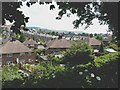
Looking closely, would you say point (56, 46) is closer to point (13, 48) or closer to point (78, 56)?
point (13, 48)

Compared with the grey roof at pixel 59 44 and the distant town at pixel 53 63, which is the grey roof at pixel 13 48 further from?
the grey roof at pixel 59 44

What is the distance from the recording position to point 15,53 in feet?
165

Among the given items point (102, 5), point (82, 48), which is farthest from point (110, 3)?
point (82, 48)

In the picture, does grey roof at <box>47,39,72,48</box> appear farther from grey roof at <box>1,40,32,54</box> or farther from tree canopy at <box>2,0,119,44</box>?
tree canopy at <box>2,0,119,44</box>

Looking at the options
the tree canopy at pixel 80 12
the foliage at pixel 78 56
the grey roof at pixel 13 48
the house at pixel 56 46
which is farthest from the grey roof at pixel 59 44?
the tree canopy at pixel 80 12

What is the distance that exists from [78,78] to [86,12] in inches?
109

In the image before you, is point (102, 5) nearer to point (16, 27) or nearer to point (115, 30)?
point (115, 30)

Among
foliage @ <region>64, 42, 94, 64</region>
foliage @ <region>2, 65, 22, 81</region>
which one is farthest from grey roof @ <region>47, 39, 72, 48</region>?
foliage @ <region>2, 65, 22, 81</region>

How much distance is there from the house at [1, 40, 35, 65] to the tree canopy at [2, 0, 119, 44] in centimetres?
4019

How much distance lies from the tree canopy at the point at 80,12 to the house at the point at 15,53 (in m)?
40.2

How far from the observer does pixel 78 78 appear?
440 inches

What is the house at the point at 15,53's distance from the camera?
4982cm

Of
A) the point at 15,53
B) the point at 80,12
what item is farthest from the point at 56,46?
the point at 80,12

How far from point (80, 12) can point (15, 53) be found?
138ft
